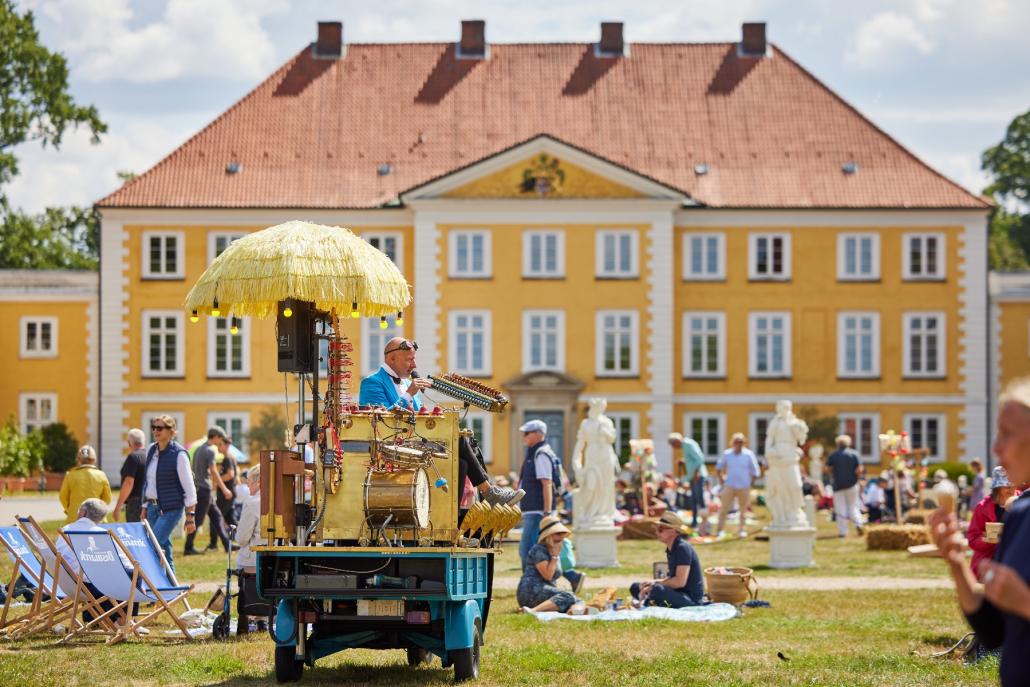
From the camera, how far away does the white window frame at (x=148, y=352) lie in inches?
2036

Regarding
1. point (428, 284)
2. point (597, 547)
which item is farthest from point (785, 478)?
point (428, 284)

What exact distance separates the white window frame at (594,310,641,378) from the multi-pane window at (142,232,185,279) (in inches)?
474

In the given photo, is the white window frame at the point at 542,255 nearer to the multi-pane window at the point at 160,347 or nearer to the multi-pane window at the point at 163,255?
the multi-pane window at the point at 163,255

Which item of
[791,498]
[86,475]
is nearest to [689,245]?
[791,498]

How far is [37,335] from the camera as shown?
53.2m

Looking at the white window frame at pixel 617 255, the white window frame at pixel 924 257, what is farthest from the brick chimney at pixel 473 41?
the white window frame at pixel 924 257

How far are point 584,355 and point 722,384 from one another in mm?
4137

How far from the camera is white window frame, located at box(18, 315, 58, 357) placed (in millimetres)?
53062

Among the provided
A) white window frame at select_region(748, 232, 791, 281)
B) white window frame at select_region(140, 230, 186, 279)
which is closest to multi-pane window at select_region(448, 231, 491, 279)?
white window frame at select_region(748, 232, 791, 281)

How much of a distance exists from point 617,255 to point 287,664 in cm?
3977

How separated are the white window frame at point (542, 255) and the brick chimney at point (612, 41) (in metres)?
7.99

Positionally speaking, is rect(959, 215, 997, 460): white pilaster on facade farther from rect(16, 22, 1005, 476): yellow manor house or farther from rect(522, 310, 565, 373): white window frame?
rect(522, 310, 565, 373): white window frame

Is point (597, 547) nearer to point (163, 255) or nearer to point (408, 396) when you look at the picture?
point (408, 396)

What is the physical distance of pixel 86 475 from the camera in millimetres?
18484
